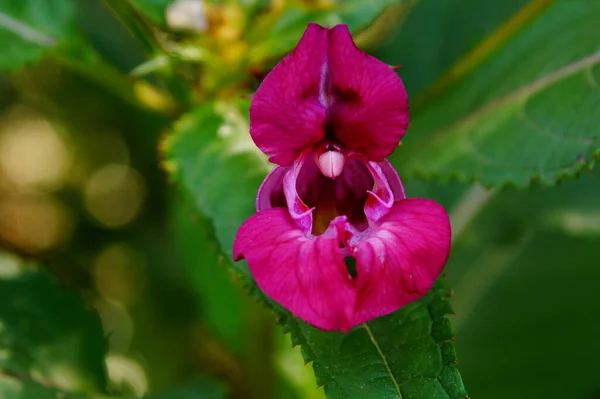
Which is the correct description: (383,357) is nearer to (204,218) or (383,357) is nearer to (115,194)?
(204,218)

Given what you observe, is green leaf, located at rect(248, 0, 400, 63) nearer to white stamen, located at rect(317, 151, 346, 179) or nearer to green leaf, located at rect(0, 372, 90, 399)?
white stamen, located at rect(317, 151, 346, 179)

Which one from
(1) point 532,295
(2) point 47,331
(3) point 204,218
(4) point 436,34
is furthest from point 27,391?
(4) point 436,34

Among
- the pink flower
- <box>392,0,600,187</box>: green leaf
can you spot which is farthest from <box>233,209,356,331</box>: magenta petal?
<box>392,0,600,187</box>: green leaf

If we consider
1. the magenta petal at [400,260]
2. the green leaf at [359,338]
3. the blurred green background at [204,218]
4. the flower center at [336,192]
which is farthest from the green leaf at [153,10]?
the magenta petal at [400,260]

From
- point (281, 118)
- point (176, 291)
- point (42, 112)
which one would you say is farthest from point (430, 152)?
point (42, 112)

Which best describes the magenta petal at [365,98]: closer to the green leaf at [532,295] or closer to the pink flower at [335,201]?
the pink flower at [335,201]
